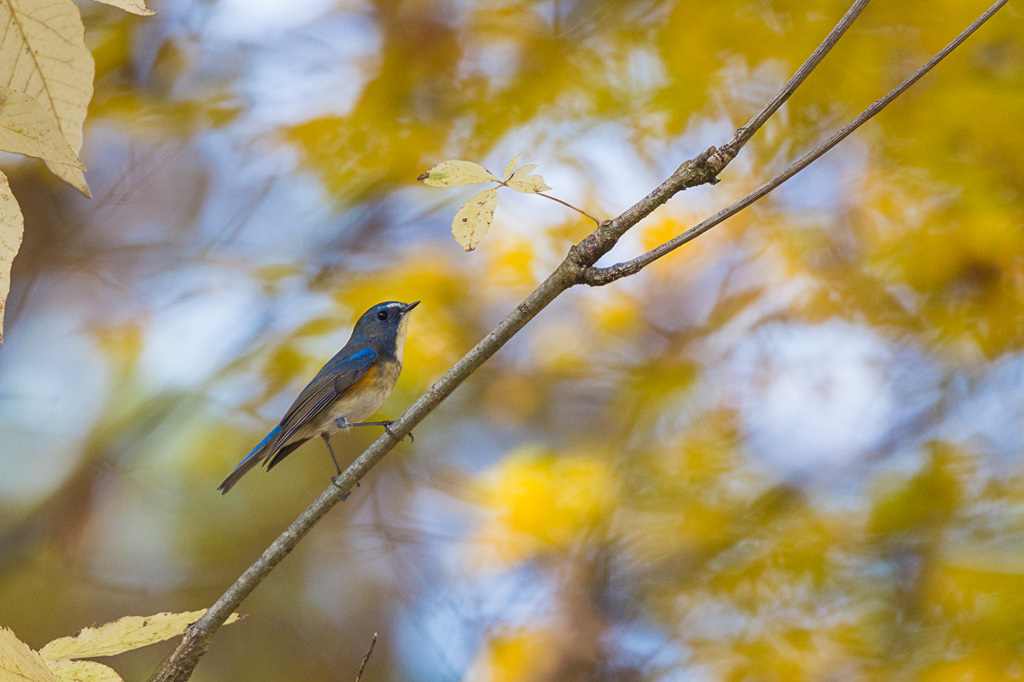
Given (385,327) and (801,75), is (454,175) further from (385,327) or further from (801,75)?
(385,327)

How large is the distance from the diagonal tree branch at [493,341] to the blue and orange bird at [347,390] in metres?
0.94

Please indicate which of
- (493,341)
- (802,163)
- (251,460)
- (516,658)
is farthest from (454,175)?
(516,658)

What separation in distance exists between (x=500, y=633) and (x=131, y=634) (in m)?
1.73

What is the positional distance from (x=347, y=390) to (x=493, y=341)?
45.6 inches

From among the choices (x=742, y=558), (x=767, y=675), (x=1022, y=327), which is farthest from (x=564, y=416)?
(x=1022, y=327)

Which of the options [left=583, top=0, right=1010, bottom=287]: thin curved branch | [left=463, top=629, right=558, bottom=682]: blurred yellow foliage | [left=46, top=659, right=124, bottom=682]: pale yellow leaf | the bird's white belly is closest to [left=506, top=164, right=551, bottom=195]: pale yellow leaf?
[left=583, top=0, right=1010, bottom=287]: thin curved branch

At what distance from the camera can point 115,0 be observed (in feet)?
1.25

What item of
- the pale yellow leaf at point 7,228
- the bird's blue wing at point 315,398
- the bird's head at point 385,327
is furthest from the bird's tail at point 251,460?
the pale yellow leaf at point 7,228

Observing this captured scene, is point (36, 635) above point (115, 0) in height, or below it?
below

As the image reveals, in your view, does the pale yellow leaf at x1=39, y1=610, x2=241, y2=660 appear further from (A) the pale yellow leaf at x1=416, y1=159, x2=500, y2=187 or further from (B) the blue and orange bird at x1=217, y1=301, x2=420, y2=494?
(B) the blue and orange bird at x1=217, y1=301, x2=420, y2=494

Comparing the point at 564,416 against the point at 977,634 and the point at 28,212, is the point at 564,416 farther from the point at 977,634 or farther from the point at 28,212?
the point at 28,212

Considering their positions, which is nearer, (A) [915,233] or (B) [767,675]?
(B) [767,675]

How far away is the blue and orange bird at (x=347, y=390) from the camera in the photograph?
1.51 meters

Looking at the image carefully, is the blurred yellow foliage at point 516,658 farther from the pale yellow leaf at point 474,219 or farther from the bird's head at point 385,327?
the pale yellow leaf at point 474,219
